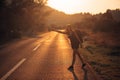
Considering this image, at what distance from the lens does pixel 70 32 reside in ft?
39.2

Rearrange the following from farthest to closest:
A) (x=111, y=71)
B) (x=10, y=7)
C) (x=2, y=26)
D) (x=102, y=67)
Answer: (x=10, y=7) < (x=2, y=26) < (x=102, y=67) < (x=111, y=71)

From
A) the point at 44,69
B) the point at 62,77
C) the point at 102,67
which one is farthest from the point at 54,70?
the point at 102,67

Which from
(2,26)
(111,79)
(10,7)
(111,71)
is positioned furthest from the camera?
(10,7)

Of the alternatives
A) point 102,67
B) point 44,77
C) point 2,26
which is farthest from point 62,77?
point 2,26

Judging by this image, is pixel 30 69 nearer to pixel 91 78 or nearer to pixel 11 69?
pixel 11 69

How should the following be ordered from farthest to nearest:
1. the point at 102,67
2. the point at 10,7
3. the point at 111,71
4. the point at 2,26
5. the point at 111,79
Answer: the point at 10,7
the point at 2,26
the point at 102,67
the point at 111,71
the point at 111,79

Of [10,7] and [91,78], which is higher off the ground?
[10,7]

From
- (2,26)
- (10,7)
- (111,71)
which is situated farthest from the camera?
(10,7)

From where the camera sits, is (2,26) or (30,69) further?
(2,26)

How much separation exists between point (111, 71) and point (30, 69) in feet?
11.9

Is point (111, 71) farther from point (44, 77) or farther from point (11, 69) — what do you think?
point (11, 69)

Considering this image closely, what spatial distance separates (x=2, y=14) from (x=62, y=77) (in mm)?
31261

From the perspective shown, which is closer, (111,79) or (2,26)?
(111,79)

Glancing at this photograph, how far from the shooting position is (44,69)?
12.1m
